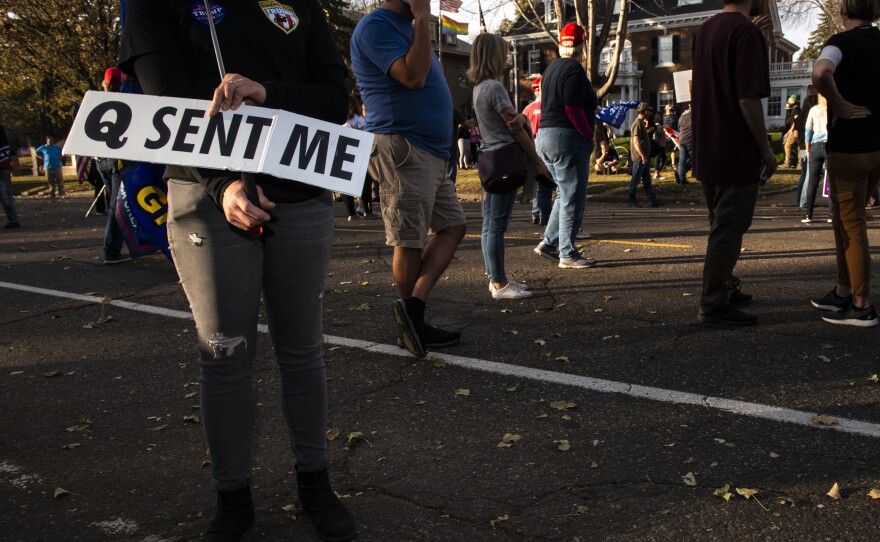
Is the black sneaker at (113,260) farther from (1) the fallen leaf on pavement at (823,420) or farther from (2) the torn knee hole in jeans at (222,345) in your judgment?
(1) the fallen leaf on pavement at (823,420)

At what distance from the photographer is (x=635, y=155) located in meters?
13.3

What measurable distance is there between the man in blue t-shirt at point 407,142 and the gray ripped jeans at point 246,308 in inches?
68.8

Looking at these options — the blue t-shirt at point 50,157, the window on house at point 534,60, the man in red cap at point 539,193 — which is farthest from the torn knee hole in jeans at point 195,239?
the window on house at point 534,60

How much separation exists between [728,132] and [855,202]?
35.5 inches

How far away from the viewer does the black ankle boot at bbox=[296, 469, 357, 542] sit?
8.43ft

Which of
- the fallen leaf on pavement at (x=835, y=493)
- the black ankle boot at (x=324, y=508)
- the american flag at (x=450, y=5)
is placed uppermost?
the american flag at (x=450, y=5)

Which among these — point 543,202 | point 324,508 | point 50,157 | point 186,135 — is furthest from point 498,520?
point 50,157

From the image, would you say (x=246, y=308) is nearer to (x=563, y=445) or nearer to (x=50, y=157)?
(x=563, y=445)

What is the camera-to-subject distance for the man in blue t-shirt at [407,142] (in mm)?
4113

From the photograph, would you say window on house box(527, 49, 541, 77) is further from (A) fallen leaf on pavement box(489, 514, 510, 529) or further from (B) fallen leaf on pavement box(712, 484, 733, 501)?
(A) fallen leaf on pavement box(489, 514, 510, 529)

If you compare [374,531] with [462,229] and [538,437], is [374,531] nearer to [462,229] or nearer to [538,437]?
[538,437]

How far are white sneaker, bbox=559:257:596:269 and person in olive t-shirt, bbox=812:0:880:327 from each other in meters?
2.50

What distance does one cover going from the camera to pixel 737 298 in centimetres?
552

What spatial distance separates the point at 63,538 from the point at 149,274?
17.5ft
